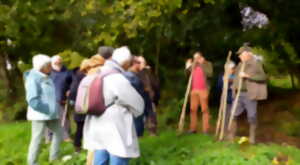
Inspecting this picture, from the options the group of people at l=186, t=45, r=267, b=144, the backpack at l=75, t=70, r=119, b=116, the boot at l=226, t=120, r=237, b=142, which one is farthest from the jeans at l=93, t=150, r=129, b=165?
the boot at l=226, t=120, r=237, b=142

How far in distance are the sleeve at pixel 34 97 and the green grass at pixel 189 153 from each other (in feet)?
3.88

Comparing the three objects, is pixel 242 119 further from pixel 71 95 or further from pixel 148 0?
pixel 71 95

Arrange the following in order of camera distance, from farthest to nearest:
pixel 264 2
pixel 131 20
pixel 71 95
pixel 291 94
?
1. pixel 291 94
2. pixel 264 2
3. pixel 131 20
4. pixel 71 95

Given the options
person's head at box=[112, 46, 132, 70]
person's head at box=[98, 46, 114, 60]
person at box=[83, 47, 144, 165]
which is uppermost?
person's head at box=[98, 46, 114, 60]

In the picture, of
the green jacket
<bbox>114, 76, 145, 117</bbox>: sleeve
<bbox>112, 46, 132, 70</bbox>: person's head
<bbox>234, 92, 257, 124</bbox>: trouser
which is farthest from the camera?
<bbox>234, 92, 257, 124</bbox>: trouser

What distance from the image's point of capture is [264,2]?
1316cm

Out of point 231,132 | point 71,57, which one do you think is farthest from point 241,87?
point 71,57

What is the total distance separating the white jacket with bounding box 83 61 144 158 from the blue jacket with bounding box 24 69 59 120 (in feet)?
5.76

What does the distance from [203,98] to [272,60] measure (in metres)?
6.00

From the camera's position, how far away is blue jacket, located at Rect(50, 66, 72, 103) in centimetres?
993

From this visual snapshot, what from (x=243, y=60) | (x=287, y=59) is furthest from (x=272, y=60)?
(x=243, y=60)

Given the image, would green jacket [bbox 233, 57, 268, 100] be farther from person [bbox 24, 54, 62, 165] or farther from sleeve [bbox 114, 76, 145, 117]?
person [bbox 24, 54, 62, 165]

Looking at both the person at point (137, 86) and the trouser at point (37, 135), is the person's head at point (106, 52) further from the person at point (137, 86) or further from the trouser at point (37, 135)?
the trouser at point (37, 135)

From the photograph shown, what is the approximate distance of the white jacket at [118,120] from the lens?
5.75 meters
